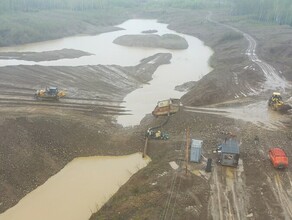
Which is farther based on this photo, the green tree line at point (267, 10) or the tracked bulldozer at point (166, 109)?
the green tree line at point (267, 10)

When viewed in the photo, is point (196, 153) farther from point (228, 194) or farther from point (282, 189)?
point (282, 189)

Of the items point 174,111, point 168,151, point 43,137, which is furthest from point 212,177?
point 43,137

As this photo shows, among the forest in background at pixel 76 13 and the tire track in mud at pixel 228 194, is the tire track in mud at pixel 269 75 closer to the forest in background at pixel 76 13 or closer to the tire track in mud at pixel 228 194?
the tire track in mud at pixel 228 194

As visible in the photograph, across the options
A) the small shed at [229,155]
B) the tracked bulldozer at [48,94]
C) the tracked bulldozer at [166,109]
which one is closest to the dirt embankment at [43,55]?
the tracked bulldozer at [48,94]

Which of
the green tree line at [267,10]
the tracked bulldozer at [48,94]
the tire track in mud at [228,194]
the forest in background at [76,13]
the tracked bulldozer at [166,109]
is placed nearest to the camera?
the tire track in mud at [228,194]

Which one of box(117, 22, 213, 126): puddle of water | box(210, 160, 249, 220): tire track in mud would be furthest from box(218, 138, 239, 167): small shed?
box(117, 22, 213, 126): puddle of water

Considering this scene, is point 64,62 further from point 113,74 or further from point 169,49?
point 169,49

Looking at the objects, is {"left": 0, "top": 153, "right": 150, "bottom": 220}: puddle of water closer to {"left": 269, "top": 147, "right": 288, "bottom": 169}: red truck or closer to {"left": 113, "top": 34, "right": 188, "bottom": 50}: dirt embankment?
{"left": 269, "top": 147, "right": 288, "bottom": 169}: red truck
